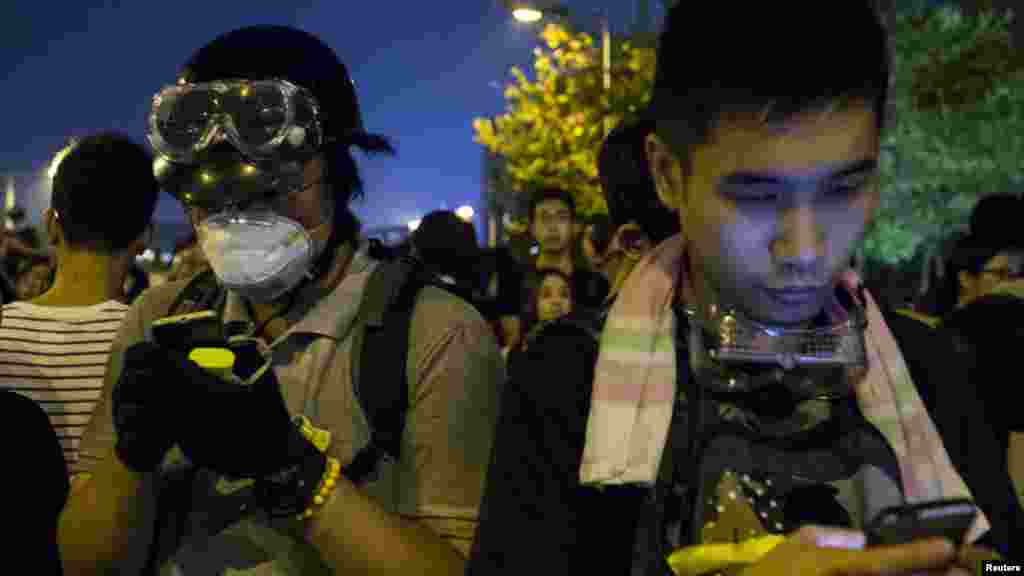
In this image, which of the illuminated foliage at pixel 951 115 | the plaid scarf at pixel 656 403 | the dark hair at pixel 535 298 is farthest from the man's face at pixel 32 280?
the illuminated foliage at pixel 951 115

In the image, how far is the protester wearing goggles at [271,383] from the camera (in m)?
2.02

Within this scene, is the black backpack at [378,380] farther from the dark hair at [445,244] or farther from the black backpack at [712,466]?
the dark hair at [445,244]

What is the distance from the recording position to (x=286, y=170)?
244cm

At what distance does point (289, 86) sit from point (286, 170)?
0.21m

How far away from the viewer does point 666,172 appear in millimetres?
1735

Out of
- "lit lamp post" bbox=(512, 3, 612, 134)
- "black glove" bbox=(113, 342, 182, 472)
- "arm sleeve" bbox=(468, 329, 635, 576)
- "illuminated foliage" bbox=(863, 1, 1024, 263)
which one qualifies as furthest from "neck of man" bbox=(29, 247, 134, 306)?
"illuminated foliage" bbox=(863, 1, 1024, 263)

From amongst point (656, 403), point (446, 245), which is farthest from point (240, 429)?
point (446, 245)

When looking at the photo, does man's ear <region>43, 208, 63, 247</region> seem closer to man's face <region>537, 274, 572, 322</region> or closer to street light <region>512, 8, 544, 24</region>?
man's face <region>537, 274, 572, 322</region>

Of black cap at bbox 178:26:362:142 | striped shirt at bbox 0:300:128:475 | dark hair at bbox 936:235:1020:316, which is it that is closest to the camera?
black cap at bbox 178:26:362:142

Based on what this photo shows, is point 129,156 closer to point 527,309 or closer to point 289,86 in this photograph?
point 289,86

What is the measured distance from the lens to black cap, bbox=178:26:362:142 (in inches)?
97.7

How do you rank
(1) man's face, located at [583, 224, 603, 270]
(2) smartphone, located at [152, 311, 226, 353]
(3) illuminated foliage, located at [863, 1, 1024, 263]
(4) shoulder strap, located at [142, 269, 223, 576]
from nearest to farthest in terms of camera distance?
(2) smartphone, located at [152, 311, 226, 353], (4) shoulder strap, located at [142, 269, 223, 576], (1) man's face, located at [583, 224, 603, 270], (3) illuminated foliage, located at [863, 1, 1024, 263]

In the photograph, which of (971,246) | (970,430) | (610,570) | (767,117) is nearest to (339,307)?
(610,570)

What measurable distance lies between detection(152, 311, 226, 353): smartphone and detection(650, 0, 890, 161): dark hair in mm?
1031
